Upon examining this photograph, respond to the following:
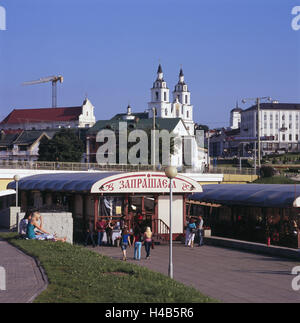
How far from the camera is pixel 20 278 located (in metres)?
16.7

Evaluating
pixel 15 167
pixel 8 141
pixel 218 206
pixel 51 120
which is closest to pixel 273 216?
pixel 218 206

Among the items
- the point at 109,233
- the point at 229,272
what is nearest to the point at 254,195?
the point at 109,233

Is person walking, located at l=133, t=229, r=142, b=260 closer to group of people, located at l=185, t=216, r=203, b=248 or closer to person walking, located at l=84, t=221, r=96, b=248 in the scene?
person walking, located at l=84, t=221, r=96, b=248

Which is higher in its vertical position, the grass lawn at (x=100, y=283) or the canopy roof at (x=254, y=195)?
the canopy roof at (x=254, y=195)

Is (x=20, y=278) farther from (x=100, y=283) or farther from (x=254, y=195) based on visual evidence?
(x=254, y=195)

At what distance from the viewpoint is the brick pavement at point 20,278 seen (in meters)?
13.9

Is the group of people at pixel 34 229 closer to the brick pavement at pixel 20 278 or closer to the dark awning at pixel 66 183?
the brick pavement at pixel 20 278

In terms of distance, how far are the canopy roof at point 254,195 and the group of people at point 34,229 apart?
1065 centimetres

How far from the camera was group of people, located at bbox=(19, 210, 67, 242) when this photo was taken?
2562 cm

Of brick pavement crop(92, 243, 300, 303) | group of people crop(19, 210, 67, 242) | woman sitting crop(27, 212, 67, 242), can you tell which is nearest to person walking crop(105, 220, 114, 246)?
brick pavement crop(92, 243, 300, 303)

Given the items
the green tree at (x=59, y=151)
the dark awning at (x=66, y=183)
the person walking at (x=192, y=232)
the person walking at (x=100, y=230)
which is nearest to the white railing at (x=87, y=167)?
the dark awning at (x=66, y=183)

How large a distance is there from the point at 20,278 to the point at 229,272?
25.4ft
